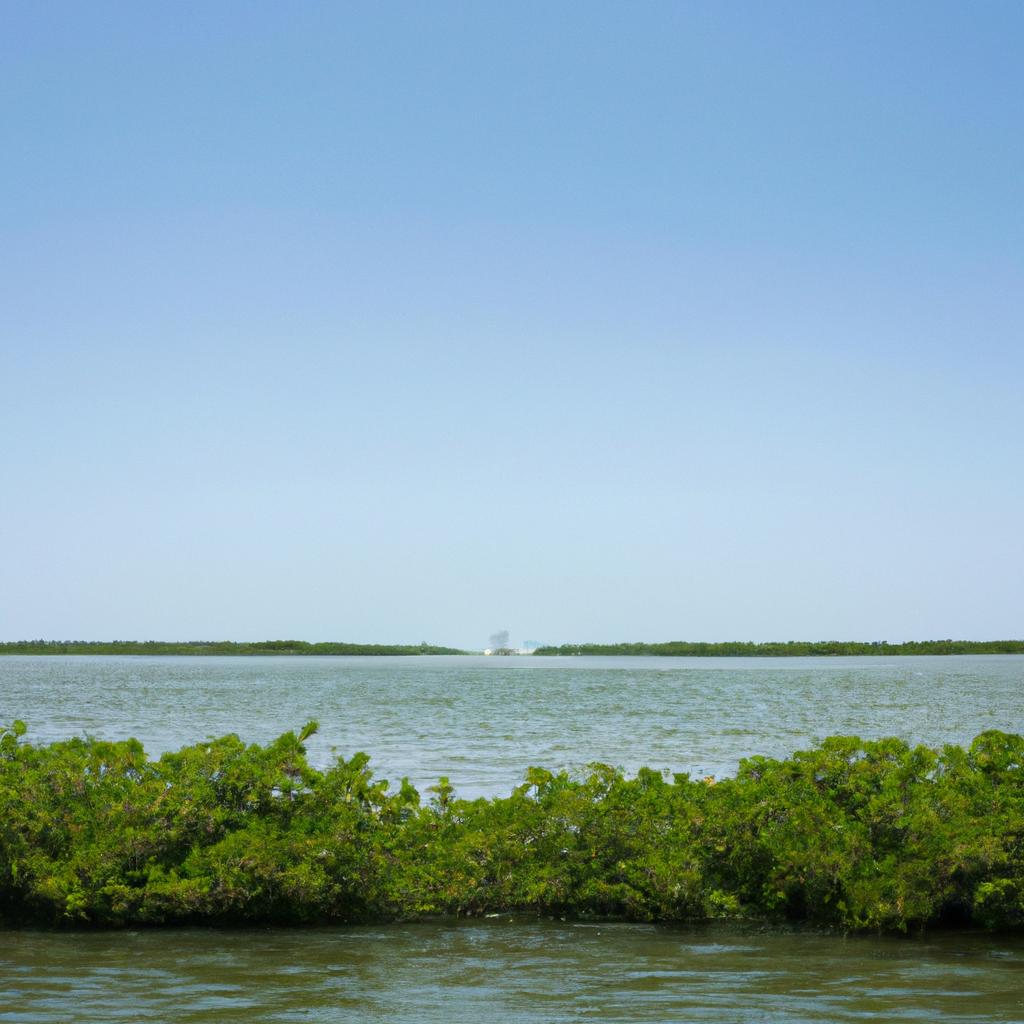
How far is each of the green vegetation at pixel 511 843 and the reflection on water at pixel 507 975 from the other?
1.08 ft

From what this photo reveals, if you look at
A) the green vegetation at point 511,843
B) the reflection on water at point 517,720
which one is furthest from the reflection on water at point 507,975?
the reflection on water at point 517,720

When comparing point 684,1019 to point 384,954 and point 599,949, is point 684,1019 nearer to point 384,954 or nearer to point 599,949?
point 599,949

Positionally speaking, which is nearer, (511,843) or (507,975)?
(507,975)

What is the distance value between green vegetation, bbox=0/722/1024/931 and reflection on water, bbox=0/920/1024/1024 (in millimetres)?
330

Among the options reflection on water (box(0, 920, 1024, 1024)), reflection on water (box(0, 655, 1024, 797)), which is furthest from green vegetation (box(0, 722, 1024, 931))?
reflection on water (box(0, 655, 1024, 797))

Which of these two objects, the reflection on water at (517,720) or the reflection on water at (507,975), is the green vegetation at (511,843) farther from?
the reflection on water at (517,720)

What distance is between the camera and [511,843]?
11.4m

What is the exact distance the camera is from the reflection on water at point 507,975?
8008mm

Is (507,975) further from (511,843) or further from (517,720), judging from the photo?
(517,720)

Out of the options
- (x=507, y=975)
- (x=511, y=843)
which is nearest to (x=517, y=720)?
(x=511, y=843)

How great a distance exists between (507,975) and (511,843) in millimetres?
2334

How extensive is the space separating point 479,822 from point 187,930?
9.58ft

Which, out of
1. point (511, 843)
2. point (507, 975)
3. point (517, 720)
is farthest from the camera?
point (517, 720)

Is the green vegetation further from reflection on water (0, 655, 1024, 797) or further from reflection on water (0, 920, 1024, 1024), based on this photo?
reflection on water (0, 655, 1024, 797)
